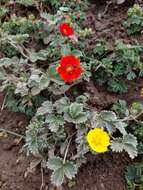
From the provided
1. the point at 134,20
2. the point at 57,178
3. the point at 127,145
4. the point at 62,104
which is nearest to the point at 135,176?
the point at 127,145

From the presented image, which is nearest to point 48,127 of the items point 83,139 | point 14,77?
point 83,139

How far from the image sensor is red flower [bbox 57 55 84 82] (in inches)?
93.4

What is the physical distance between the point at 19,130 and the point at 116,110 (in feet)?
1.97

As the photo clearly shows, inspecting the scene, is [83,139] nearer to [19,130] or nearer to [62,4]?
[19,130]

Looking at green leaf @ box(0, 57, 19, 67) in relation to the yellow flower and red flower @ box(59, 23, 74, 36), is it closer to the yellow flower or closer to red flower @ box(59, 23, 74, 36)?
red flower @ box(59, 23, 74, 36)

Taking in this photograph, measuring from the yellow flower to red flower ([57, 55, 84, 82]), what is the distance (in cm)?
33

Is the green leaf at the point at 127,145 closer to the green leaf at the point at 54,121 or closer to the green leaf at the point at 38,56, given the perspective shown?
the green leaf at the point at 54,121

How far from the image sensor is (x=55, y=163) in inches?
88.0

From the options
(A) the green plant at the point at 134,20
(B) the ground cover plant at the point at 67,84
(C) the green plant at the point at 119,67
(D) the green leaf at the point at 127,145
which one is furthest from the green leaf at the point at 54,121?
(A) the green plant at the point at 134,20

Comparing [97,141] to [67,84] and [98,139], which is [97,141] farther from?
[67,84]

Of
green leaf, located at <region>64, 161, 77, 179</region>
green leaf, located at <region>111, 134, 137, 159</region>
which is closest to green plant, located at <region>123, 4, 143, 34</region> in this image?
green leaf, located at <region>111, 134, 137, 159</region>

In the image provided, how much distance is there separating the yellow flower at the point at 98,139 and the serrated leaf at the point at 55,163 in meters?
0.19

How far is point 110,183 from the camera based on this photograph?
2346 millimetres

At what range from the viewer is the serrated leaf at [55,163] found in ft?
7.27
